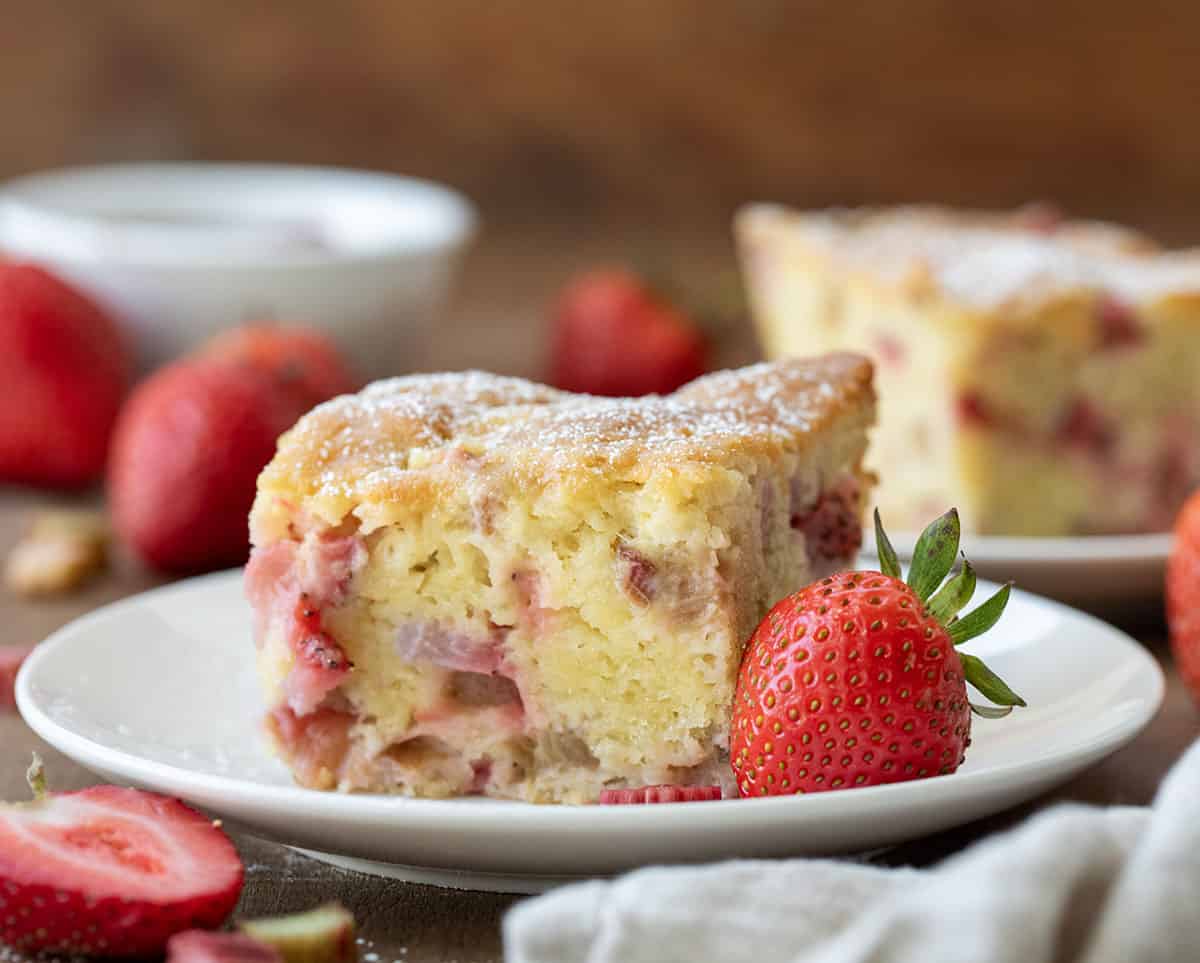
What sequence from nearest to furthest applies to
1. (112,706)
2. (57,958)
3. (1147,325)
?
1. (57,958)
2. (112,706)
3. (1147,325)

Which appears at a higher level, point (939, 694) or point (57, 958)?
point (939, 694)

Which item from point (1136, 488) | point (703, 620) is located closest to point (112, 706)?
point (703, 620)

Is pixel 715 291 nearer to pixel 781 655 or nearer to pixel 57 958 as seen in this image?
pixel 781 655

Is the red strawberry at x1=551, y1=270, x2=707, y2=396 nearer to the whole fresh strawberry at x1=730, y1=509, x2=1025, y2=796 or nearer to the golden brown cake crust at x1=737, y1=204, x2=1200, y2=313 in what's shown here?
the golden brown cake crust at x1=737, y1=204, x2=1200, y2=313

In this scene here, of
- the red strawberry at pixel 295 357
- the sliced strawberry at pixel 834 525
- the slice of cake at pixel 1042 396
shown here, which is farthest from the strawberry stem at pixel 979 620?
the red strawberry at pixel 295 357

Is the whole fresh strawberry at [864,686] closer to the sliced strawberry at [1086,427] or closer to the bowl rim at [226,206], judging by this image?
the sliced strawberry at [1086,427]

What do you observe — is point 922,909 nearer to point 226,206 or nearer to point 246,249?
point 246,249

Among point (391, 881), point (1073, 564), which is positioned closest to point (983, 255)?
point (1073, 564)
